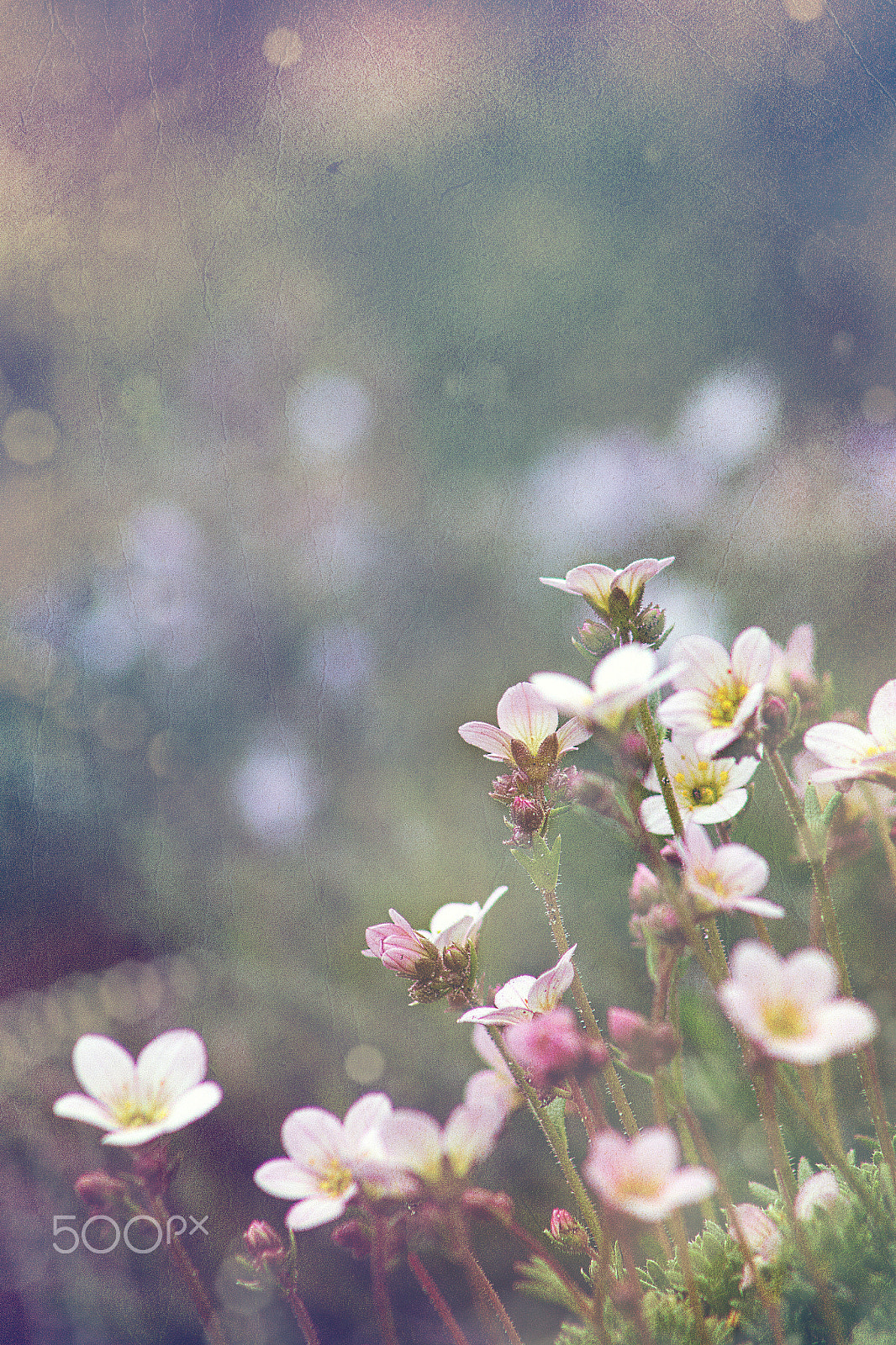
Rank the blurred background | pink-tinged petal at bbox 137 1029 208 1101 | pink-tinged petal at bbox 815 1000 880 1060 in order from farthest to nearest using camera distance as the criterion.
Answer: the blurred background → pink-tinged petal at bbox 137 1029 208 1101 → pink-tinged petal at bbox 815 1000 880 1060

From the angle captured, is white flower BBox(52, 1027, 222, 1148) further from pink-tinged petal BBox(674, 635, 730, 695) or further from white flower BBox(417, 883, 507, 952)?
pink-tinged petal BBox(674, 635, 730, 695)

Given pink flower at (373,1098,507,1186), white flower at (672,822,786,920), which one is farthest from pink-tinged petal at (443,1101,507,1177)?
white flower at (672,822,786,920)

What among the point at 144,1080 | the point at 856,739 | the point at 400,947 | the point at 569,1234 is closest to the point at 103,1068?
the point at 144,1080

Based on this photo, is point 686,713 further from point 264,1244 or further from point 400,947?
point 264,1244

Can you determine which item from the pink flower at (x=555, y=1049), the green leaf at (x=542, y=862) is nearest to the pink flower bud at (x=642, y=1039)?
the pink flower at (x=555, y=1049)

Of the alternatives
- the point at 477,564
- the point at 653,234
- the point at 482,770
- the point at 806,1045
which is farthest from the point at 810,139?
the point at 806,1045

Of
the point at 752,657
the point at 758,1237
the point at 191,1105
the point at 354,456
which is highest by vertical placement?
the point at 354,456

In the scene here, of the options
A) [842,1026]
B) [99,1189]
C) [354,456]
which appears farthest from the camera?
[354,456]
